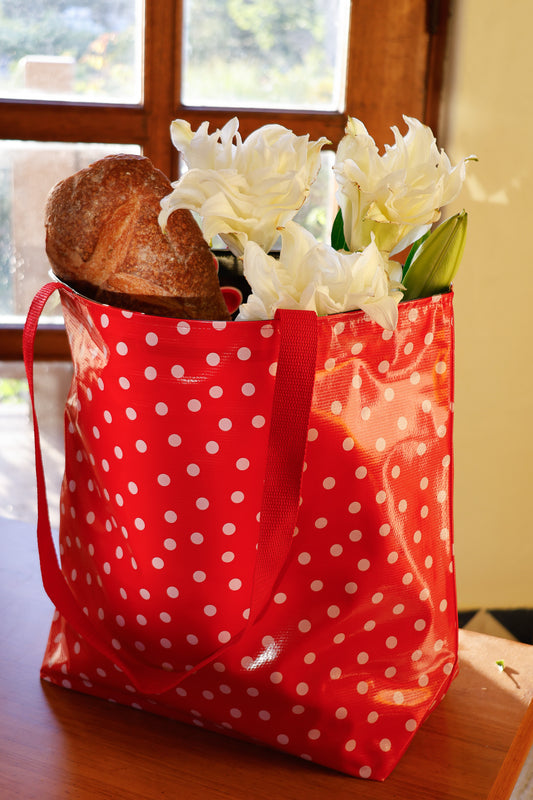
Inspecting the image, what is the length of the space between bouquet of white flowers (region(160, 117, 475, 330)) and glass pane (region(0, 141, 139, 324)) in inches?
36.5

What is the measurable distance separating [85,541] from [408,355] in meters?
0.24

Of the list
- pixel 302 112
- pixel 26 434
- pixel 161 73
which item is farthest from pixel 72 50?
pixel 26 434

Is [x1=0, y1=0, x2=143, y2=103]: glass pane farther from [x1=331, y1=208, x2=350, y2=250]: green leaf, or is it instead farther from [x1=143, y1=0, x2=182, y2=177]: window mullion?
[x1=331, y1=208, x2=350, y2=250]: green leaf

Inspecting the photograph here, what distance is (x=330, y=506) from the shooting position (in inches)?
19.6

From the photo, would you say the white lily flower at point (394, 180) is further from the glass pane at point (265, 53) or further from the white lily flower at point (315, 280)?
the glass pane at point (265, 53)

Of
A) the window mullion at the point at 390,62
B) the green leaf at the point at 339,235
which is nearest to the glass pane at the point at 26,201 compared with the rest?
the window mullion at the point at 390,62

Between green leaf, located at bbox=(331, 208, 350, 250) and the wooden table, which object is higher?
green leaf, located at bbox=(331, 208, 350, 250)

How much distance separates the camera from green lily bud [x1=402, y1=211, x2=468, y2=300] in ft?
1.64

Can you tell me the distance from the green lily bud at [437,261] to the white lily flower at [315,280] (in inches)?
2.6

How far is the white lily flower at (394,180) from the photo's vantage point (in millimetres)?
481

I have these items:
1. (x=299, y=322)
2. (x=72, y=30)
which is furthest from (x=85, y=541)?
(x=72, y=30)

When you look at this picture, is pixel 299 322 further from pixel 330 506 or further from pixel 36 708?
pixel 36 708

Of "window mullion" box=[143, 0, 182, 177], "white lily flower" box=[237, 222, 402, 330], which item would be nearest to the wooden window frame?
"window mullion" box=[143, 0, 182, 177]

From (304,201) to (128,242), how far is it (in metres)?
0.10
